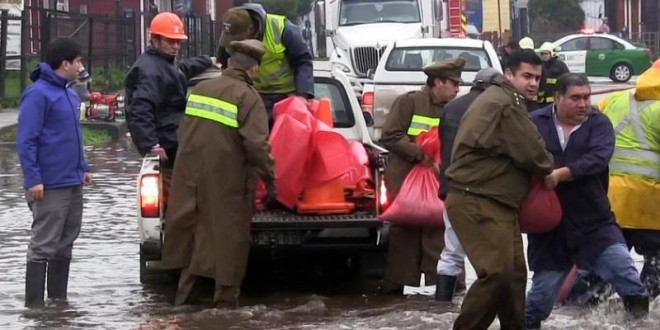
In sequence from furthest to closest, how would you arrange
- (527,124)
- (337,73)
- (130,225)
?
(130,225), (337,73), (527,124)

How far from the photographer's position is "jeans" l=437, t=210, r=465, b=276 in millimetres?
9312

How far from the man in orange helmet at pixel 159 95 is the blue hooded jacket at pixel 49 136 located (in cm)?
49

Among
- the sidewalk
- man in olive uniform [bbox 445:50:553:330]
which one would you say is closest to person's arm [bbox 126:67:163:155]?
man in olive uniform [bbox 445:50:553:330]

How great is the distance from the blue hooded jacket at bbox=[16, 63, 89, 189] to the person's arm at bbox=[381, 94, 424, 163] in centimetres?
210

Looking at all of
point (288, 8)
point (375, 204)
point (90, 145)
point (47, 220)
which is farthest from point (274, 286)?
point (288, 8)

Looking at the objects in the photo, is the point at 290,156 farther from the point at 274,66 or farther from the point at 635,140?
the point at 635,140

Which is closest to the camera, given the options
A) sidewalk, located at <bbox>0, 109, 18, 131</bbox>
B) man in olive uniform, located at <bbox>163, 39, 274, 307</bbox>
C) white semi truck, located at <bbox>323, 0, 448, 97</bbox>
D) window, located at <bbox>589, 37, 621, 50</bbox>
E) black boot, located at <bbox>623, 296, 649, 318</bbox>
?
black boot, located at <bbox>623, 296, 649, 318</bbox>

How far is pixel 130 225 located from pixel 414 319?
214 inches

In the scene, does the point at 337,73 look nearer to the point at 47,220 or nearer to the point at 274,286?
the point at 274,286

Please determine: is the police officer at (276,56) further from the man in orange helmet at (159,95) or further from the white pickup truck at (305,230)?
the white pickup truck at (305,230)

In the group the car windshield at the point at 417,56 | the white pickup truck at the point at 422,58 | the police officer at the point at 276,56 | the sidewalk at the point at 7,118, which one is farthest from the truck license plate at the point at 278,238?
the sidewalk at the point at 7,118

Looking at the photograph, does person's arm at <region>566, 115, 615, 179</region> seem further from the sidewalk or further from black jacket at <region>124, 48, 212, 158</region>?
the sidewalk

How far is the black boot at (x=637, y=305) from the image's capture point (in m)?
8.85

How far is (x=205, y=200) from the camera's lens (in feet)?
31.6
